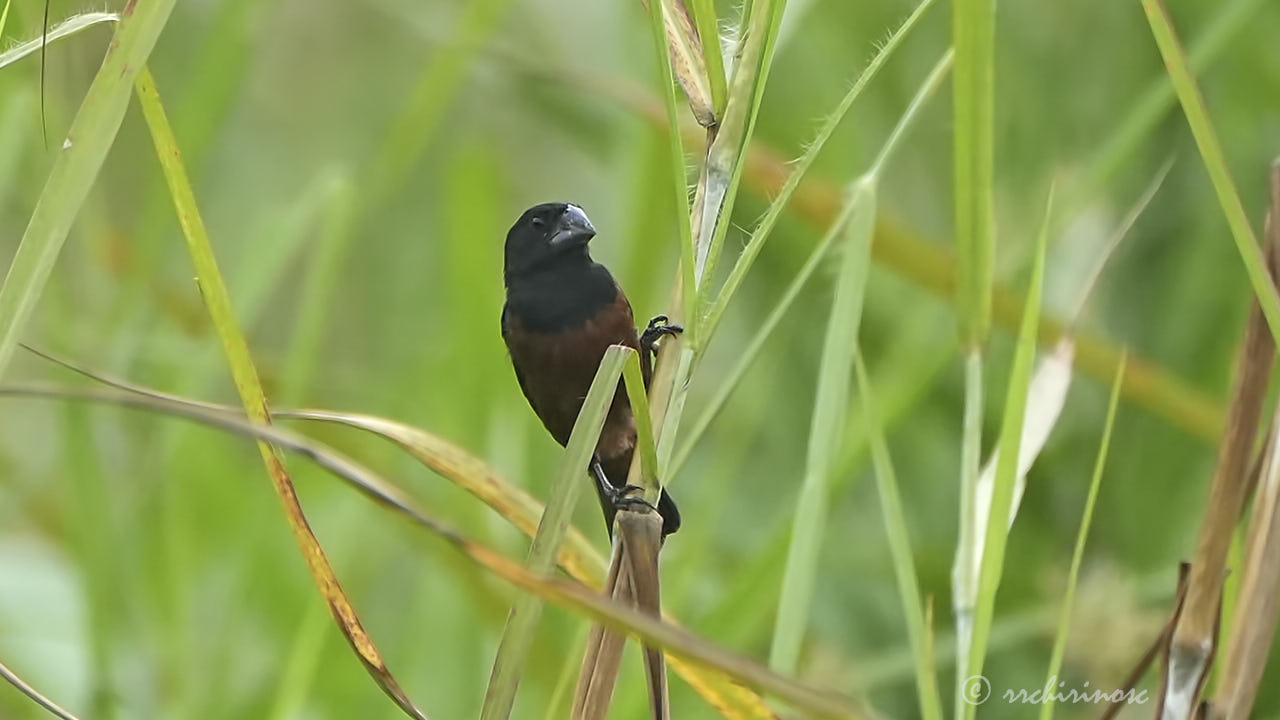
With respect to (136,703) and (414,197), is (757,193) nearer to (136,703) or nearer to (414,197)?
(136,703)

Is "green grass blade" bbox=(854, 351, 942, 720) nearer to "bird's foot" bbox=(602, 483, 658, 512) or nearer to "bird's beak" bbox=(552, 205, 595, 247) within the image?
"bird's foot" bbox=(602, 483, 658, 512)

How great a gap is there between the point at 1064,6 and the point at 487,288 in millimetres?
1105

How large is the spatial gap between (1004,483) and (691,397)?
1.53 m

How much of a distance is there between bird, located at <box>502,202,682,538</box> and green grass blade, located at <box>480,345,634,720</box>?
0.72 metres

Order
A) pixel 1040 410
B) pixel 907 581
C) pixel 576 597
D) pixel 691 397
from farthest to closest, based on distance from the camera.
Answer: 1. pixel 691 397
2. pixel 1040 410
3. pixel 907 581
4. pixel 576 597

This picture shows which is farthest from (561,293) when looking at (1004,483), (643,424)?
(643,424)

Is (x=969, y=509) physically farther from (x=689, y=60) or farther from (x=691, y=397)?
(x=691, y=397)

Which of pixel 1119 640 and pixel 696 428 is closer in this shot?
pixel 696 428

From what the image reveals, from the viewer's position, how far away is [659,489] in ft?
2.84

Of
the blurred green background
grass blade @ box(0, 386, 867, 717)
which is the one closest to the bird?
the blurred green background

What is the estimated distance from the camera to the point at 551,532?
753 mm

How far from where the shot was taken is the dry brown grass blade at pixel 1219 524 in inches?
37.9

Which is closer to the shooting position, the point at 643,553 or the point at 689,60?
the point at 643,553

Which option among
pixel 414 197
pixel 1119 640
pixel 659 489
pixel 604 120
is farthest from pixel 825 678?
pixel 414 197
